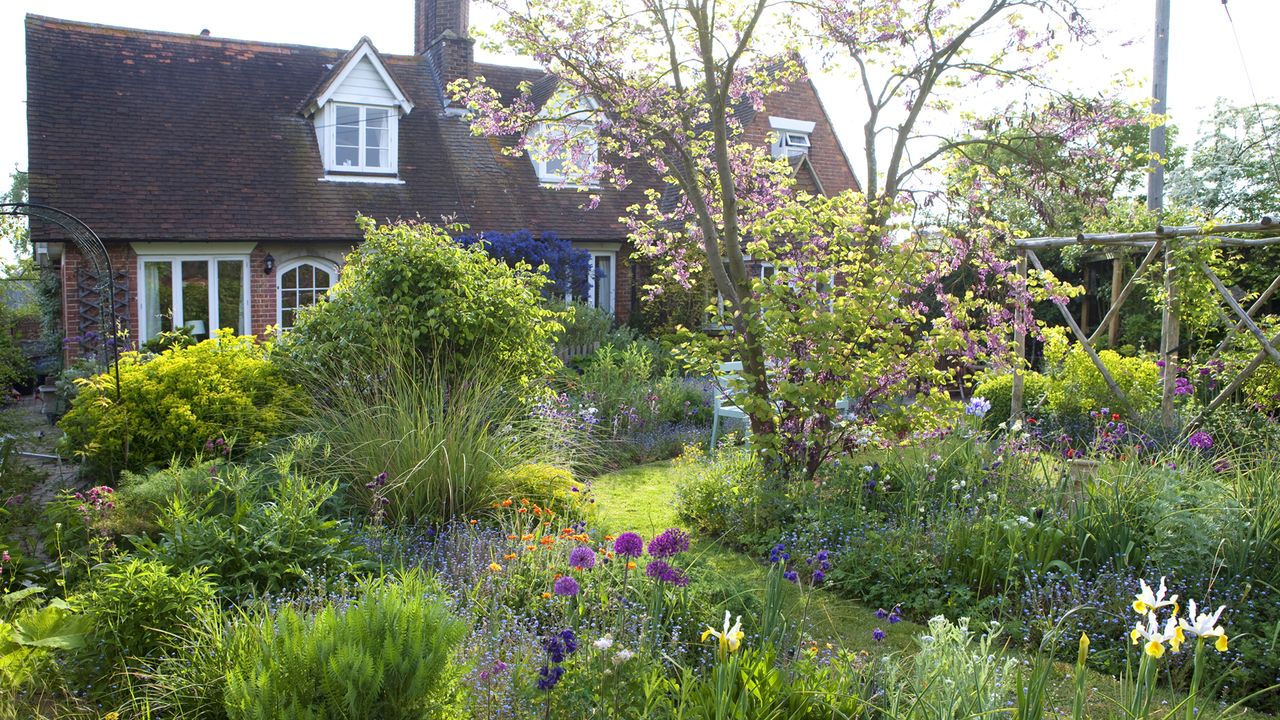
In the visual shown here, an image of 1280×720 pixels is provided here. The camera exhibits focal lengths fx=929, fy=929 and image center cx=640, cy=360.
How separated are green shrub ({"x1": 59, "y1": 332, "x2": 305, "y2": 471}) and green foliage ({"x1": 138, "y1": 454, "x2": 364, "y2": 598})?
1981 mm

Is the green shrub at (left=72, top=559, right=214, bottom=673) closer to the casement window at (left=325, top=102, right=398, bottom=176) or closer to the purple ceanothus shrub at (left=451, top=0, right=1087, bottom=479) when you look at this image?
the purple ceanothus shrub at (left=451, top=0, right=1087, bottom=479)

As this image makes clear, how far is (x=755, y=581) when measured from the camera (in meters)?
5.42

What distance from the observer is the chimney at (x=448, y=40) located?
18719 mm

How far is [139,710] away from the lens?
11.7 ft

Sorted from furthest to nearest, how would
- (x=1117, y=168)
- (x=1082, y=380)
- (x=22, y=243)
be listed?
1. (x=22, y=243)
2. (x=1082, y=380)
3. (x=1117, y=168)

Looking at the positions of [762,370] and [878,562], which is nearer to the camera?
[878,562]

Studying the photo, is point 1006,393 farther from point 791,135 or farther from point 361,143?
point 791,135

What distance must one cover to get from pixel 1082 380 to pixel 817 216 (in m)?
4.94

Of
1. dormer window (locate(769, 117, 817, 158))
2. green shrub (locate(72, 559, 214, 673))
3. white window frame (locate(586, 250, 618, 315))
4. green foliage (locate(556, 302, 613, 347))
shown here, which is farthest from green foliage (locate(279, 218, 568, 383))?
dormer window (locate(769, 117, 817, 158))

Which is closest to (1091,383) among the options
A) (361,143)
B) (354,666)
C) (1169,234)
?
(1169,234)

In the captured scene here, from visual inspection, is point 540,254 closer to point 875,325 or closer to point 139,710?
point 875,325

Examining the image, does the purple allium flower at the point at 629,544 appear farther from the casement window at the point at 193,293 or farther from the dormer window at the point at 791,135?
the dormer window at the point at 791,135

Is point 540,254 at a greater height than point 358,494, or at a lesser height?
greater

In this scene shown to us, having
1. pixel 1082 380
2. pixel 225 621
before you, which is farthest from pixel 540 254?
pixel 225 621
